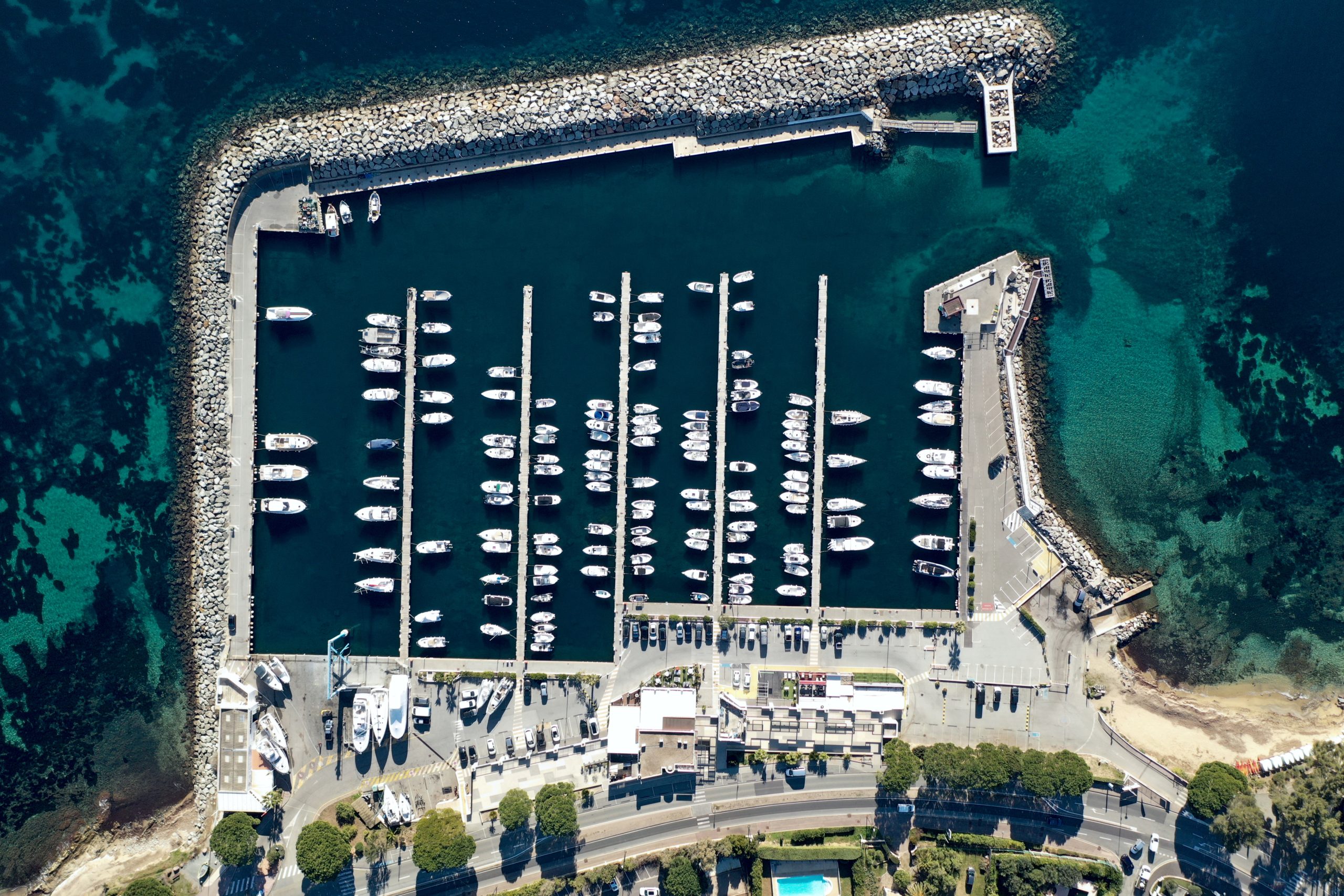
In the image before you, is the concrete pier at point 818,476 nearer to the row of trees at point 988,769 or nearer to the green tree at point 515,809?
the row of trees at point 988,769

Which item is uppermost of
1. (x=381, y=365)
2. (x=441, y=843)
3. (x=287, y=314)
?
(x=287, y=314)

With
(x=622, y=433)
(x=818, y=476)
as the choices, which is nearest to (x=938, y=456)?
(x=818, y=476)

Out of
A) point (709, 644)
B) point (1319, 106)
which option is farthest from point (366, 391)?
point (1319, 106)

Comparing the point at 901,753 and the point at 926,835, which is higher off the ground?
the point at 901,753

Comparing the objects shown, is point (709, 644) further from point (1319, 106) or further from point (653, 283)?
point (1319, 106)

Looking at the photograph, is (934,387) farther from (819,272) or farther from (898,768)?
(898,768)

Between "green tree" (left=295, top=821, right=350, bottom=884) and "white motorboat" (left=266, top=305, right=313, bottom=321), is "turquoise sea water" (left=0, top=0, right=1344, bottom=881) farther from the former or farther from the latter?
"green tree" (left=295, top=821, right=350, bottom=884)

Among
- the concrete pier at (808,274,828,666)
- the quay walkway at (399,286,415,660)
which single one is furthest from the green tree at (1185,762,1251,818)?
the quay walkway at (399,286,415,660)
